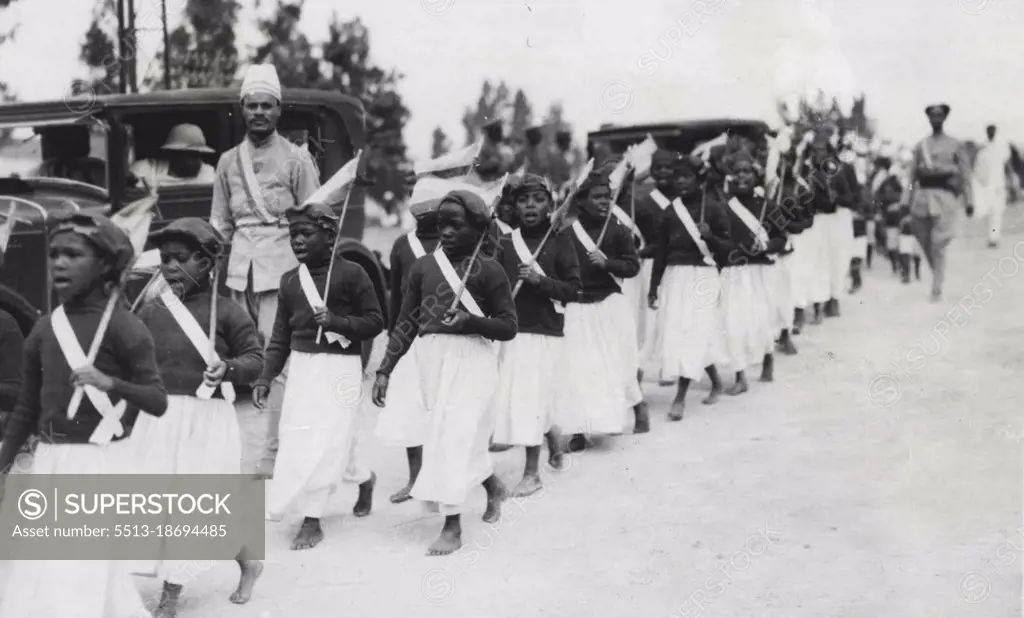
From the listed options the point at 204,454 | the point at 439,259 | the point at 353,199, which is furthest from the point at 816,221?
the point at 204,454

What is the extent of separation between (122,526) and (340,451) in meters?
1.49

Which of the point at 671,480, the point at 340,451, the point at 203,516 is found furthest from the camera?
the point at 671,480

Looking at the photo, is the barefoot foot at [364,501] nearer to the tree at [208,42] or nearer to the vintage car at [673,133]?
the vintage car at [673,133]

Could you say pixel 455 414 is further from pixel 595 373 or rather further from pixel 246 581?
pixel 595 373

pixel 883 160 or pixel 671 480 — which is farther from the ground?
pixel 883 160

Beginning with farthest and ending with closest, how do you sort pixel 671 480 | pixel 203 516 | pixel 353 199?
pixel 353 199 < pixel 671 480 < pixel 203 516

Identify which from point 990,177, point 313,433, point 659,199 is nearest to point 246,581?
point 313,433

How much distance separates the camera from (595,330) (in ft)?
24.7

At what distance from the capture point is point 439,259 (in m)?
5.59

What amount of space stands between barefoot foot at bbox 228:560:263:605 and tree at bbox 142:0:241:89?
19.1 metres

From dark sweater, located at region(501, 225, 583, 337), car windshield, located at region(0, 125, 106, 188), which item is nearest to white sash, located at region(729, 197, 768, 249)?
dark sweater, located at region(501, 225, 583, 337)

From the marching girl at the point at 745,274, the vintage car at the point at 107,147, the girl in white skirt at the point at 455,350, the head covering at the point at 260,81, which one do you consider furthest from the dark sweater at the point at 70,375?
the marching girl at the point at 745,274

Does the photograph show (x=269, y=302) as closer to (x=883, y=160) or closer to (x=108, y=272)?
(x=108, y=272)

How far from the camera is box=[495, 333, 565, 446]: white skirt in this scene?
6.58 m
